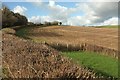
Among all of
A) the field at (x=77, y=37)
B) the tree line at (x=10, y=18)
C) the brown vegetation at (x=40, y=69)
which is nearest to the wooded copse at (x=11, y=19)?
the tree line at (x=10, y=18)

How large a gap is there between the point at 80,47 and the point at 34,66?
2482 centimetres

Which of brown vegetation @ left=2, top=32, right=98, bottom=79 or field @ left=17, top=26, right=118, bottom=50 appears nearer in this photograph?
brown vegetation @ left=2, top=32, right=98, bottom=79

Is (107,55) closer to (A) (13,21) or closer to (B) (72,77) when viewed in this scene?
(B) (72,77)

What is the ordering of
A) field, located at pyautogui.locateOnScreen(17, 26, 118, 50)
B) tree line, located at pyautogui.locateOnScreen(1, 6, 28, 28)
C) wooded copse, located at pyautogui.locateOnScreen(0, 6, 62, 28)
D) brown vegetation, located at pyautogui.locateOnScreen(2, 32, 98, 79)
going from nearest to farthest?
brown vegetation, located at pyautogui.locateOnScreen(2, 32, 98, 79), field, located at pyautogui.locateOnScreen(17, 26, 118, 50), tree line, located at pyautogui.locateOnScreen(1, 6, 28, 28), wooded copse, located at pyautogui.locateOnScreen(0, 6, 62, 28)

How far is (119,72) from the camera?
1720cm

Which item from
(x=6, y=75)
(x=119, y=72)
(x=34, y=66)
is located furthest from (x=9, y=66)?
(x=119, y=72)

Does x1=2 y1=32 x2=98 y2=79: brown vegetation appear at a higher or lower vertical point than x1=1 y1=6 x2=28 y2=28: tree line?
lower

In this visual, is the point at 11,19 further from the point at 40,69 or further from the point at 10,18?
the point at 40,69

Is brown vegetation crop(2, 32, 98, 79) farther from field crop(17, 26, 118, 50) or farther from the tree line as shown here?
the tree line

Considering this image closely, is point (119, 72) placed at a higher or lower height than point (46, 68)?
lower

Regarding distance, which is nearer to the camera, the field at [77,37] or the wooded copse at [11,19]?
the field at [77,37]

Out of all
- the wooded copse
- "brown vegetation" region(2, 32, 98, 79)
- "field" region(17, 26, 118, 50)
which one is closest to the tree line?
the wooded copse

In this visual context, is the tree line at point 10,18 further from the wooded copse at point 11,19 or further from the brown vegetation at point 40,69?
the brown vegetation at point 40,69

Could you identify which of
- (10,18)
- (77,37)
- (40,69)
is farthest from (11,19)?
(40,69)
